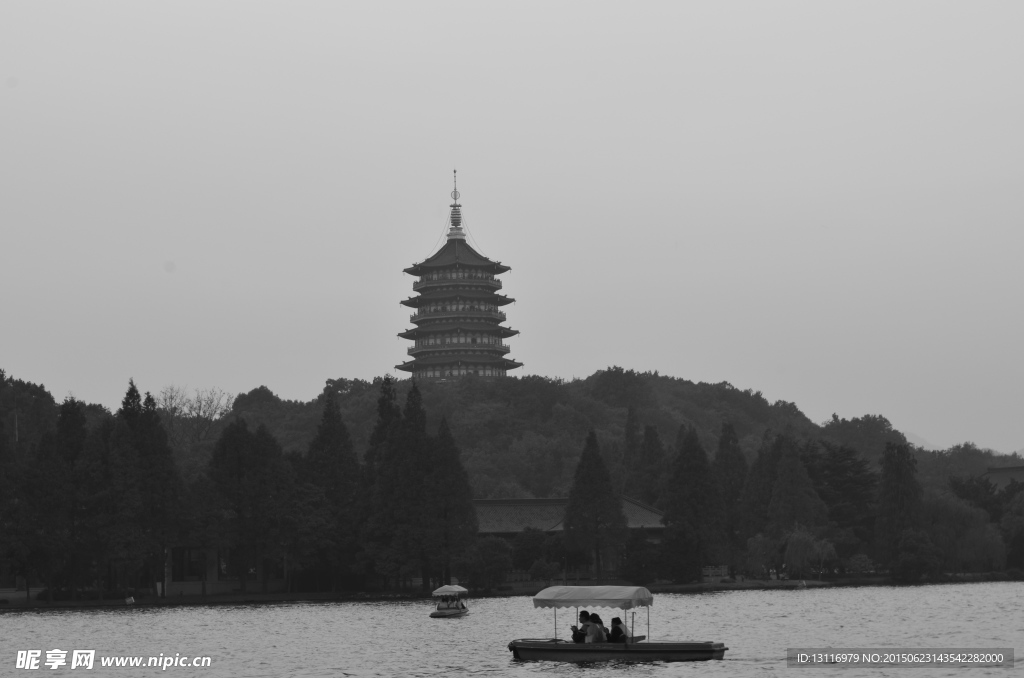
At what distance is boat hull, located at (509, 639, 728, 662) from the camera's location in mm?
36938

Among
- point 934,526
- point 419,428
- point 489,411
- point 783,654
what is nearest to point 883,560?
point 934,526

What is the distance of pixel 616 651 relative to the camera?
37.8 m

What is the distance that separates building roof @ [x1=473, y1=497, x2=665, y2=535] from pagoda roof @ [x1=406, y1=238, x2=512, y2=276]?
49.2 meters

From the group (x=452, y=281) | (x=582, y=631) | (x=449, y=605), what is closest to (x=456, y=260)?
(x=452, y=281)

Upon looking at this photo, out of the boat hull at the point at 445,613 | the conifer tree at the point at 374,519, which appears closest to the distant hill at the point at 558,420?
the conifer tree at the point at 374,519

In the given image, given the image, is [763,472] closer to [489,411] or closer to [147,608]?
[147,608]

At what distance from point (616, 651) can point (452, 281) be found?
99.3m

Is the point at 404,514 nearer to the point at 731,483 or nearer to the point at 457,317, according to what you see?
the point at 731,483

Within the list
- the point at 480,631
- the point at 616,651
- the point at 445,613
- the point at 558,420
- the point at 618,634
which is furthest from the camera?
the point at 558,420

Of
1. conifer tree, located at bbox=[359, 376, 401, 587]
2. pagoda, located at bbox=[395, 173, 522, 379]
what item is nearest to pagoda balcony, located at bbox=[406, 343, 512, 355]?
pagoda, located at bbox=[395, 173, 522, 379]

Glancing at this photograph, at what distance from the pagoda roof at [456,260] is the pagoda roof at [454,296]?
2.30 meters

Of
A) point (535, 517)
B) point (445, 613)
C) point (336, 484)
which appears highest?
point (336, 484)

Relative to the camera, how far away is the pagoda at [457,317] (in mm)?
136375

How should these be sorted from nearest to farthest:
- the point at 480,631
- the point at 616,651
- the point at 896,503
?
the point at 616,651, the point at 480,631, the point at 896,503
